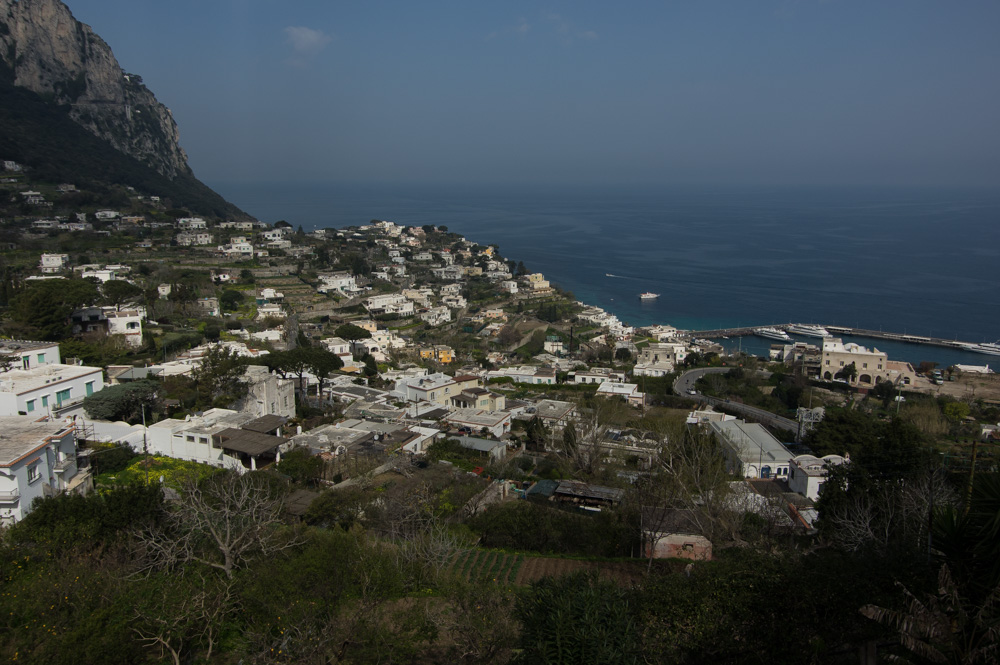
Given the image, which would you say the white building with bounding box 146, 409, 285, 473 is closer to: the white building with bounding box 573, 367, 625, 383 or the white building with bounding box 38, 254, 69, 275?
the white building with bounding box 573, 367, 625, 383

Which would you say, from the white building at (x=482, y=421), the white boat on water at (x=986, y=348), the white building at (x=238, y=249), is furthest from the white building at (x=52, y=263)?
the white boat on water at (x=986, y=348)

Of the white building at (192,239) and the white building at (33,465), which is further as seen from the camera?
the white building at (192,239)

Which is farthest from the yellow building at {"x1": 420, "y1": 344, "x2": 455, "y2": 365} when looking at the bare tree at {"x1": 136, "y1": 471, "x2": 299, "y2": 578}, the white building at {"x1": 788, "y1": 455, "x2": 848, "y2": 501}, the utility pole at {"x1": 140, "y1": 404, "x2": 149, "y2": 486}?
the bare tree at {"x1": 136, "y1": 471, "x2": 299, "y2": 578}

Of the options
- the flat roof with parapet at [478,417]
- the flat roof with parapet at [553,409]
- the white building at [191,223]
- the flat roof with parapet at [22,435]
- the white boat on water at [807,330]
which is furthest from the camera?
the white building at [191,223]

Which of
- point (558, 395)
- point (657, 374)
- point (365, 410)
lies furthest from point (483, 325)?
point (365, 410)

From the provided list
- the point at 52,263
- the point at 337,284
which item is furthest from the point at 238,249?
the point at 52,263

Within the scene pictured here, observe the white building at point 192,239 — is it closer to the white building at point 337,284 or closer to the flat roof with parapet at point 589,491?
the white building at point 337,284

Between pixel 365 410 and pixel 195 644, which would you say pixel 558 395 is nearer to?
pixel 365 410
